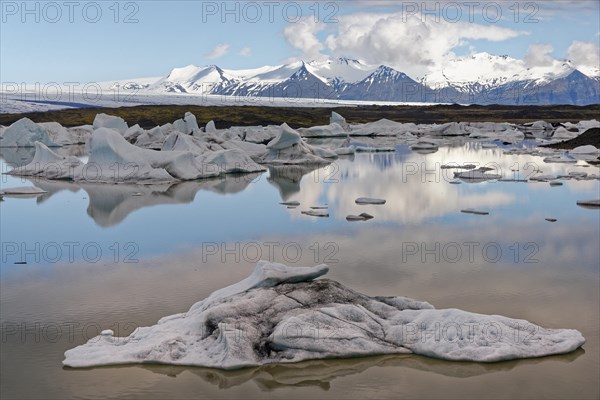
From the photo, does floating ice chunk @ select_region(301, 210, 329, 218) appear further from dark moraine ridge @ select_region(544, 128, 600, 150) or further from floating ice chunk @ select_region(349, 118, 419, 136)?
floating ice chunk @ select_region(349, 118, 419, 136)

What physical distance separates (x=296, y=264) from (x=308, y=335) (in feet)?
13.6

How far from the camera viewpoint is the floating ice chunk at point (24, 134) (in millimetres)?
42906

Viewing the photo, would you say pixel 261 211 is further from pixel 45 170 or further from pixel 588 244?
pixel 45 170

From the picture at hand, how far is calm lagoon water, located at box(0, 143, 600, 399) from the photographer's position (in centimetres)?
655

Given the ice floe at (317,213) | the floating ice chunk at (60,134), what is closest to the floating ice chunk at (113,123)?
the floating ice chunk at (60,134)

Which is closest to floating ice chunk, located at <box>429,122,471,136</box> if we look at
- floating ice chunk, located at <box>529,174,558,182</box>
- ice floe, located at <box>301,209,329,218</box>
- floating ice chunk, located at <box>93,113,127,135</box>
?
floating ice chunk, located at <box>93,113,127,135</box>

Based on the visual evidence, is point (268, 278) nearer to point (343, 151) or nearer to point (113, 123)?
point (343, 151)

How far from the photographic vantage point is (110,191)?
835 inches

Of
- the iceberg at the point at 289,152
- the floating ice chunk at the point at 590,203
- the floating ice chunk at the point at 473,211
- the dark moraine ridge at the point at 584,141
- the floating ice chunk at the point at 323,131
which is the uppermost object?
the floating ice chunk at the point at 323,131

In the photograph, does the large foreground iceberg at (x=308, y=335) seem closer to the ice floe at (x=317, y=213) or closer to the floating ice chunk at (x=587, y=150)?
the ice floe at (x=317, y=213)

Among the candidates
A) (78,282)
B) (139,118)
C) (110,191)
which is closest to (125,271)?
(78,282)

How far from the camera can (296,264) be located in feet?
36.5

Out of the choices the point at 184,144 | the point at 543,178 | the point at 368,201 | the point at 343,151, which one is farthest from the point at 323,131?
the point at 368,201

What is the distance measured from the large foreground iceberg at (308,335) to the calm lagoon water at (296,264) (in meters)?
0.15
